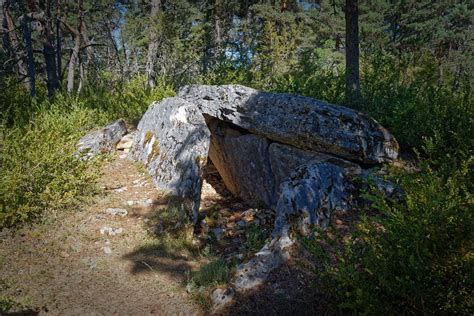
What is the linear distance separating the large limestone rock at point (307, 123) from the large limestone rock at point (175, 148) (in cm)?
72

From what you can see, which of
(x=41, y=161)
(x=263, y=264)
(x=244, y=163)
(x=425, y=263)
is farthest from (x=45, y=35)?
(x=425, y=263)

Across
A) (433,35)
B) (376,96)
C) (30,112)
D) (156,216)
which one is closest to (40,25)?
(30,112)

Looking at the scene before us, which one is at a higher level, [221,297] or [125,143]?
[125,143]

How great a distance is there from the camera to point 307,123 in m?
6.07

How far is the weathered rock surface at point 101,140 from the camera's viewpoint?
715 cm

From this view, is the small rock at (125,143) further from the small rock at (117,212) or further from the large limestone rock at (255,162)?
the small rock at (117,212)

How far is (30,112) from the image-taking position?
310 inches

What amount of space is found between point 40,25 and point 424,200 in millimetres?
11381

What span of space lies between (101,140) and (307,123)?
461 centimetres

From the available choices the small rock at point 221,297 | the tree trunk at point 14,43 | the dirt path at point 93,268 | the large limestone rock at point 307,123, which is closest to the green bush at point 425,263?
the small rock at point 221,297

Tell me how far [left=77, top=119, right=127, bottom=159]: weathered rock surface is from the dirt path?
191cm

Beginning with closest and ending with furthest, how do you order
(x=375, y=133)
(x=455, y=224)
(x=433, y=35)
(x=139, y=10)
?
(x=455, y=224) < (x=375, y=133) < (x=139, y=10) < (x=433, y=35)

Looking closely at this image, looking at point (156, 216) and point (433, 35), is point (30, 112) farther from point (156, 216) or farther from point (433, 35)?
point (433, 35)

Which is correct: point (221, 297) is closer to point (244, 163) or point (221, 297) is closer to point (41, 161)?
point (41, 161)
